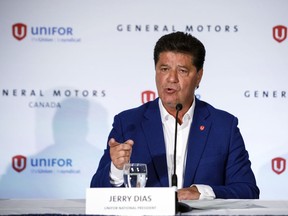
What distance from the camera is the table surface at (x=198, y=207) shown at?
196 centimetres

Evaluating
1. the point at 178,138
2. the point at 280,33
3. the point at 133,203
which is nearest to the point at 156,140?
the point at 178,138

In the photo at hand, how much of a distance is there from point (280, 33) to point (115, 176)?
2.22 metres

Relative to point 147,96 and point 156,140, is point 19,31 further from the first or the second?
point 156,140

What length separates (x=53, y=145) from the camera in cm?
415

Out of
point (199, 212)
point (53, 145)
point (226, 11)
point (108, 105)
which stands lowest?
point (199, 212)

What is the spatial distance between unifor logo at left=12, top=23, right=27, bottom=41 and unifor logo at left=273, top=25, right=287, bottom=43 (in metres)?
1.91

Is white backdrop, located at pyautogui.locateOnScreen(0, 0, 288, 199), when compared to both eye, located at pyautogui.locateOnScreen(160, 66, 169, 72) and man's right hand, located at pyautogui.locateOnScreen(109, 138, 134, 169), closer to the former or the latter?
eye, located at pyautogui.locateOnScreen(160, 66, 169, 72)

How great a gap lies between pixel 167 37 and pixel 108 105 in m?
1.29

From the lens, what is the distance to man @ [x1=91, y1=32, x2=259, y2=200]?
2838 mm

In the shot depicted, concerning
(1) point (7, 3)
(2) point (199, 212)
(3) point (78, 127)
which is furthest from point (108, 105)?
(2) point (199, 212)

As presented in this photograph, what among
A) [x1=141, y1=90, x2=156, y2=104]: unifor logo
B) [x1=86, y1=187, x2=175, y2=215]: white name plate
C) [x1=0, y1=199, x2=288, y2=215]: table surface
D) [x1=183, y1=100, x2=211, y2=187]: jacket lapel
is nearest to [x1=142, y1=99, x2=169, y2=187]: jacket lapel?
[x1=183, y1=100, x2=211, y2=187]: jacket lapel

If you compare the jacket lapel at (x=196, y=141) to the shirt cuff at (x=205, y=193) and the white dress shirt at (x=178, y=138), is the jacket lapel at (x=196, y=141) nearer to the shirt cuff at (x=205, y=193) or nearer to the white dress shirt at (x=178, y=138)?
the white dress shirt at (x=178, y=138)

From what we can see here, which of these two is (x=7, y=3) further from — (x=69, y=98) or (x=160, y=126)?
(x=160, y=126)

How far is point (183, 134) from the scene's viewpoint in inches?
117
